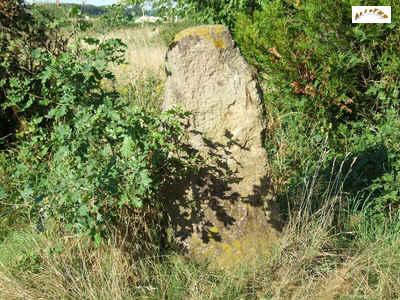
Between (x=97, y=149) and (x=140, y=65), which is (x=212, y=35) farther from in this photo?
(x=140, y=65)

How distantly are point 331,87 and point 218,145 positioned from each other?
2.27 meters

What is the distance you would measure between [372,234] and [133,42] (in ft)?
26.7

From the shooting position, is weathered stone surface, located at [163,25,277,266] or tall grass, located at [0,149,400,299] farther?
weathered stone surface, located at [163,25,277,266]

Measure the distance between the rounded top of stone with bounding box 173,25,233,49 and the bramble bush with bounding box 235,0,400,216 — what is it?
62.5 inches

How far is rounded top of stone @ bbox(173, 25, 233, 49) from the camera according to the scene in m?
2.98

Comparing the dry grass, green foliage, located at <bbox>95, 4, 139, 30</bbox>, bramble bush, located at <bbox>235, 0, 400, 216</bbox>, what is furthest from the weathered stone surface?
the dry grass

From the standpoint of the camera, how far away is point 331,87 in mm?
4930

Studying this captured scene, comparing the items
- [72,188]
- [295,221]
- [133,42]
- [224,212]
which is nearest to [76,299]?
[72,188]

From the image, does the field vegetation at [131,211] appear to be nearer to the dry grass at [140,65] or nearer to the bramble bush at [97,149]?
the bramble bush at [97,149]

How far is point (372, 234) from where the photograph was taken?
3.41 metres

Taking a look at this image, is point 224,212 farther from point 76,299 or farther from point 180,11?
point 180,11

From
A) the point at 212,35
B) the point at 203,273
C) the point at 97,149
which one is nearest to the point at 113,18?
the point at 212,35

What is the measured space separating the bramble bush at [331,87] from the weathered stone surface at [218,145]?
1269 mm

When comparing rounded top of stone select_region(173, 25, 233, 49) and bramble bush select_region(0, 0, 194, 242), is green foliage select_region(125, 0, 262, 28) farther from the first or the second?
bramble bush select_region(0, 0, 194, 242)
